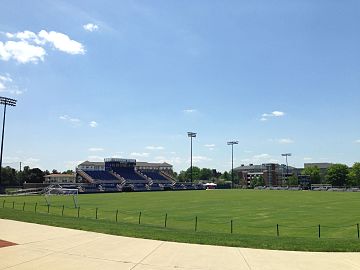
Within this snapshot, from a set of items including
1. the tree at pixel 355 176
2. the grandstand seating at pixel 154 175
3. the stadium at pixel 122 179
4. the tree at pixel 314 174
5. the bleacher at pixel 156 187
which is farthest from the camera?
the tree at pixel 314 174

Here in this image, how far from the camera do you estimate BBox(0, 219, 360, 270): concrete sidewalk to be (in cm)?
1245

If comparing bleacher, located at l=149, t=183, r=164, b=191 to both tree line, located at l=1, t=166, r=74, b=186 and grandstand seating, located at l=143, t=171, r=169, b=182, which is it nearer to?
grandstand seating, located at l=143, t=171, r=169, b=182

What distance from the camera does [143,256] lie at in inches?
541

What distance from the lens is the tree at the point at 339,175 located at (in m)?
167

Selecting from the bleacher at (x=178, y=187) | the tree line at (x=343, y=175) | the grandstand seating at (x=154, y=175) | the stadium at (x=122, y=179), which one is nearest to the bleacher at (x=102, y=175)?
the stadium at (x=122, y=179)

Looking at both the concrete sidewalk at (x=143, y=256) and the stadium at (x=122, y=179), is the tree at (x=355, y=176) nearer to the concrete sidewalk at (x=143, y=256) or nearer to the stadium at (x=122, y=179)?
the stadium at (x=122, y=179)

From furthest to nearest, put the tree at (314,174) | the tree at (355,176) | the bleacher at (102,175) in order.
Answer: the tree at (314,174), the tree at (355,176), the bleacher at (102,175)

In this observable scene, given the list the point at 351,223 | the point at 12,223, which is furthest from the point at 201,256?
the point at 351,223

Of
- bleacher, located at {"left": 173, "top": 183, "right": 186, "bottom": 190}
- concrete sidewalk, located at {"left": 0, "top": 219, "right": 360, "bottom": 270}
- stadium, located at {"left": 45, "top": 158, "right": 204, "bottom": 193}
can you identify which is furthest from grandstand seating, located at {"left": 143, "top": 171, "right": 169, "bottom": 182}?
concrete sidewalk, located at {"left": 0, "top": 219, "right": 360, "bottom": 270}

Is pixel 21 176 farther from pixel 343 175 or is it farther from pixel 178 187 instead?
pixel 343 175

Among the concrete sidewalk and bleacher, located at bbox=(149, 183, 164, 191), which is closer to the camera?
the concrete sidewalk

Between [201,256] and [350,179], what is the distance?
16689 centimetres

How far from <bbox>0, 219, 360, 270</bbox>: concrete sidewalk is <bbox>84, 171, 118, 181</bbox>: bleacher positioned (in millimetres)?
111543

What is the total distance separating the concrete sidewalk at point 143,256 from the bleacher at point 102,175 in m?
112
